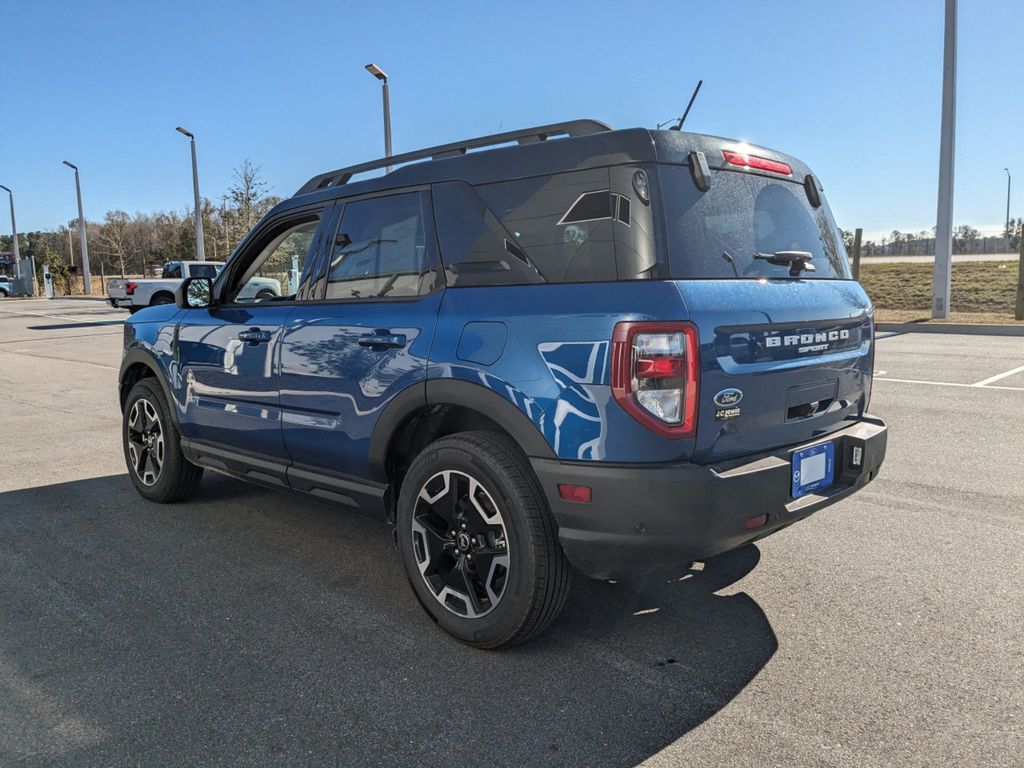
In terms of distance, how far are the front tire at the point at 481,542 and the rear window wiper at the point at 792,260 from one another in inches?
48.7

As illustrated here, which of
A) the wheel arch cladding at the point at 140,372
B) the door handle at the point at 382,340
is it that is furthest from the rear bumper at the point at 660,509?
the wheel arch cladding at the point at 140,372

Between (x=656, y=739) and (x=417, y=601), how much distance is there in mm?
1354

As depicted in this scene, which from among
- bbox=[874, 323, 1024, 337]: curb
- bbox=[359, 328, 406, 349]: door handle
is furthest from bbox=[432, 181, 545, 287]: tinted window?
bbox=[874, 323, 1024, 337]: curb

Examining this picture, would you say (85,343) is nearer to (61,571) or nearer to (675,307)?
(61,571)

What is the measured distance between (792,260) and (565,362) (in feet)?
3.75

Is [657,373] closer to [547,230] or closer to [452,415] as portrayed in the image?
[547,230]

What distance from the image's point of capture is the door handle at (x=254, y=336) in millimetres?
3921

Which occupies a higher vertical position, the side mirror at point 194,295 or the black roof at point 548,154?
the black roof at point 548,154

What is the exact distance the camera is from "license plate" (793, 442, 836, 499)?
2861 mm

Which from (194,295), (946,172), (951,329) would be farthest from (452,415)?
(946,172)

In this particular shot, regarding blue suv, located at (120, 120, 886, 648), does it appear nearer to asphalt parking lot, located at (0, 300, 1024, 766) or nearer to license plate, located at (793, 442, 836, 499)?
license plate, located at (793, 442, 836, 499)

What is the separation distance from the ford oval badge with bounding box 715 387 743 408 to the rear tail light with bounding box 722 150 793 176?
97cm

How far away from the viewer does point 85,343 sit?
17.0 metres

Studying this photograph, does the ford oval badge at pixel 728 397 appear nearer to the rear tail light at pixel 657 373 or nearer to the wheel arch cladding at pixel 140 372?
the rear tail light at pixel 657 373
